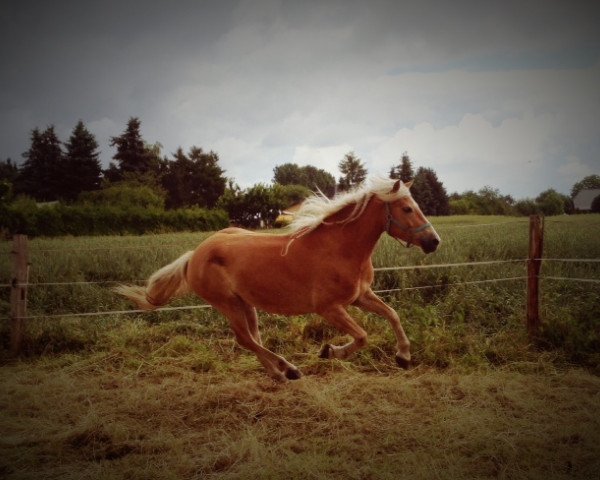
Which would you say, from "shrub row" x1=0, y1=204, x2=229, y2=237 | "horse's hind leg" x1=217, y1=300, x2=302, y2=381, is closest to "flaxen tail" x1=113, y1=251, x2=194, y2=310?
"horse's hind leg" x1=217, y1=300, x2=302, y2=381

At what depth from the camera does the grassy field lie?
9.84 ft

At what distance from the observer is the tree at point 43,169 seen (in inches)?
1195

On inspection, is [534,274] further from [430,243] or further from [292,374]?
[292,374]

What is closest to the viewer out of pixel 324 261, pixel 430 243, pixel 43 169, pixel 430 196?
pixel 430 243

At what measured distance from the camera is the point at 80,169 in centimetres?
2928

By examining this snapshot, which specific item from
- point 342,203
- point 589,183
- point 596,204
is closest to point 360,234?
point 342,203

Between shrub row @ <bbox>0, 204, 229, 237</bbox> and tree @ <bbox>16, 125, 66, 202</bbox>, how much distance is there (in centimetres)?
1376

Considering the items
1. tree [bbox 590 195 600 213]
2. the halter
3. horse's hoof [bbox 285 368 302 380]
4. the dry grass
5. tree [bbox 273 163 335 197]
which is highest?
tree [bbox 273 163 335 197]

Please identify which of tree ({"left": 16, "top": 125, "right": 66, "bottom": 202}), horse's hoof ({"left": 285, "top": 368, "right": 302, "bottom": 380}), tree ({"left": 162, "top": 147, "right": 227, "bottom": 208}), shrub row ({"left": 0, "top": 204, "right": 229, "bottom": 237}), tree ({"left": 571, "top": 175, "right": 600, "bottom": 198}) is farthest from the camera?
tree ({"left": 162, "top": 147, "right": 227, "bottom": 208})

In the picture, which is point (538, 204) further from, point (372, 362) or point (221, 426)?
point (221, 426)

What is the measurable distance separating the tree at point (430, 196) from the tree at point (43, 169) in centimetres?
2463

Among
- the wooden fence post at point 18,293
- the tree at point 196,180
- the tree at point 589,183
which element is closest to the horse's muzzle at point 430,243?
the wooden fence post at point 18,293

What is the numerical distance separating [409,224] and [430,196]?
20477mm

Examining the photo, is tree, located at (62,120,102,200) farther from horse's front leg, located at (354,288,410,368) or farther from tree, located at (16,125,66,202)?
horse's front leg, located at (354,288,410,368)
